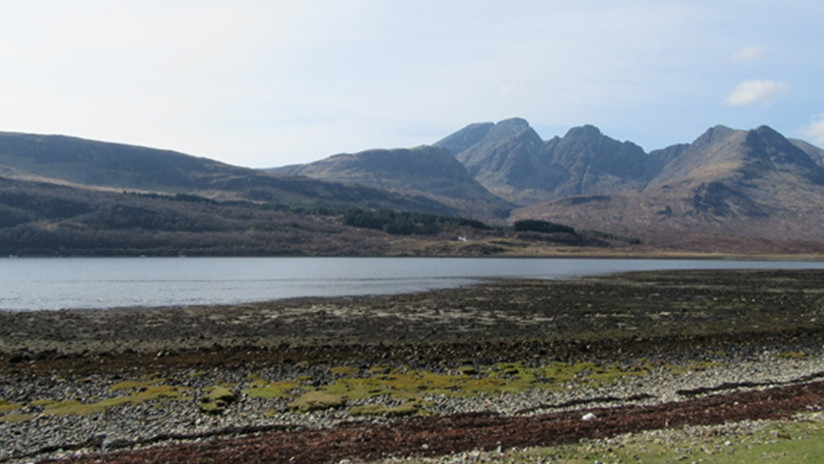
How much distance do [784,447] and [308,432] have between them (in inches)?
494

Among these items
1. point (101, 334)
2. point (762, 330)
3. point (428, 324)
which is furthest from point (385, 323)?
point (762, 330)

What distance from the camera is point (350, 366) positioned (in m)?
27.5

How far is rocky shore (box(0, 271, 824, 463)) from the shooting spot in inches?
736

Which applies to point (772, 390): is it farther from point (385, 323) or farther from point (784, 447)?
point (385, 323)

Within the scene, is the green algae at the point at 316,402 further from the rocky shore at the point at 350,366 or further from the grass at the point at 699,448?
the grass at the point at 699,448

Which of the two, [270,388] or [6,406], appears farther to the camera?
[270,388]

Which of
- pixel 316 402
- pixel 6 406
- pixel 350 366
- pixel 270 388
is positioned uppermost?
pixel 6 406

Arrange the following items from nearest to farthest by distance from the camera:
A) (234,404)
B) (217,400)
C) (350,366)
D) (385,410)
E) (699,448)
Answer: (699,448)
(385,410)
(234,404)
(217,400)
(350,366)

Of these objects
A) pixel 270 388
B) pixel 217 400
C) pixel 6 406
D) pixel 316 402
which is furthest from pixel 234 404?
pixel 6 406

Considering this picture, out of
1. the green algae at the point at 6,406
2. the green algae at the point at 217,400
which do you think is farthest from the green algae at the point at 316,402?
the green algae at the point at 6,406

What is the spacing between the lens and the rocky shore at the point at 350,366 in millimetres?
18688

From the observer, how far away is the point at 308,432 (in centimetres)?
1708

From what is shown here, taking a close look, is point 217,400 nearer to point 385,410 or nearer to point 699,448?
point 385,410

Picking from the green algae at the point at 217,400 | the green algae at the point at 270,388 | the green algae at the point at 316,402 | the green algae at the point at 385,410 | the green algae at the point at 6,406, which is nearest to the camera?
the green algae at the point at 385,410
